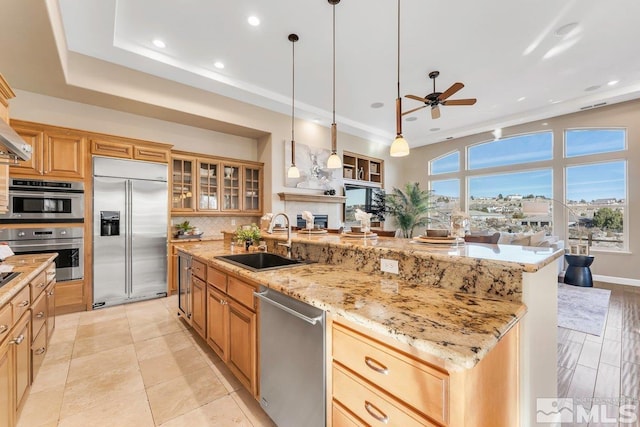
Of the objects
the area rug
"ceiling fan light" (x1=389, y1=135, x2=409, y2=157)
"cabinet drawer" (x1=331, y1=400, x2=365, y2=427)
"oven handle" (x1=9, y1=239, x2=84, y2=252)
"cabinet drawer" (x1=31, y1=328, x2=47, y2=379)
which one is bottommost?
the area rug

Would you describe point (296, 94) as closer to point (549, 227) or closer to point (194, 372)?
point (194, 372)

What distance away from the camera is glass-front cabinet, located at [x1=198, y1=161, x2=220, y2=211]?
475 cm

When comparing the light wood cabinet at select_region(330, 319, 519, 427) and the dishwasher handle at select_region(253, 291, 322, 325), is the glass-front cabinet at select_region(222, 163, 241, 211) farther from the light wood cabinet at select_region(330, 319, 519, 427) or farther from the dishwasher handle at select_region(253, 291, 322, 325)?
the light wood cabinet at select_region(330, 319, 519, 427)

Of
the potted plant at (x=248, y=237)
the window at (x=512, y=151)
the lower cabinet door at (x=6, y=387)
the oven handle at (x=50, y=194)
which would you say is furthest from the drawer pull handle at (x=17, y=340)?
the window at (x=512, y=151)

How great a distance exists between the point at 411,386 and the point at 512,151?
7374 mm

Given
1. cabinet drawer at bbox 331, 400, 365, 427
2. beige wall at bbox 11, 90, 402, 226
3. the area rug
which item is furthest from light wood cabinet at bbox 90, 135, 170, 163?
the area rug

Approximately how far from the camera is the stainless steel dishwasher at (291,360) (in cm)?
123

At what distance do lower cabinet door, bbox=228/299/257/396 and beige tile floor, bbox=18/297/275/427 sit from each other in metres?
0.22

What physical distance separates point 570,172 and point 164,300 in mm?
8084

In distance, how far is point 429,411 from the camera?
2.74ft

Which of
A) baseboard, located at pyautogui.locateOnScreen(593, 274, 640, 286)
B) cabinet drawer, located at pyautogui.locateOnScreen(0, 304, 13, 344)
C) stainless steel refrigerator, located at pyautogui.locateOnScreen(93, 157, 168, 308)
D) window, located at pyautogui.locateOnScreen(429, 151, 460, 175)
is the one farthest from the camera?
window, located at pyautogui.locateOnScreen(429, 151, 460, 175)

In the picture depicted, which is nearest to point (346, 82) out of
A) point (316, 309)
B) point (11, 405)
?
point (316, 309)

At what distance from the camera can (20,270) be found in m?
1.84

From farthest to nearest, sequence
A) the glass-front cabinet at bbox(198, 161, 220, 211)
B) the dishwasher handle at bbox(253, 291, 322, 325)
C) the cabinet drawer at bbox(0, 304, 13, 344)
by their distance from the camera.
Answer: the glass-front cabinet at bbox(198, 161, 220, 211) → the cabinet drawer at bbox(0, 304, 13, 344) → the dishwasher handle at bbox(253, 291, 322, 325)
